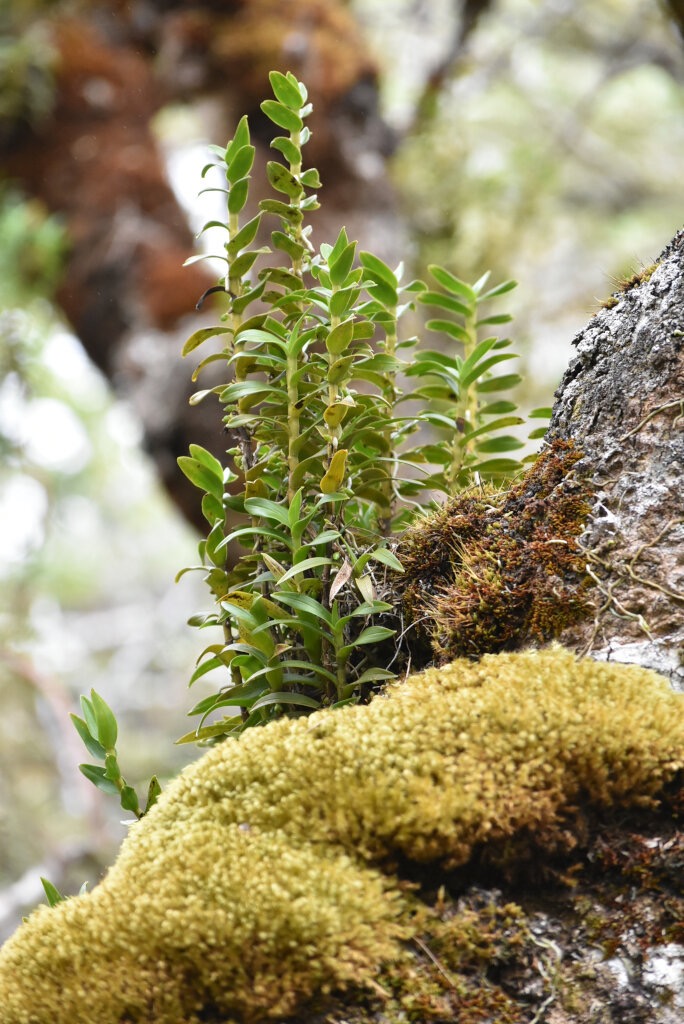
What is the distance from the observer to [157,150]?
417 centimetres

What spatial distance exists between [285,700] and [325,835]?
0.83 feet

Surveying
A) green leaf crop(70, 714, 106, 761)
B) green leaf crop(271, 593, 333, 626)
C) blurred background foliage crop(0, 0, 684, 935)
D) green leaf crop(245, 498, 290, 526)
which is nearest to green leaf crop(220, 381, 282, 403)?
green leaf crop(245, 498, 290, 526)

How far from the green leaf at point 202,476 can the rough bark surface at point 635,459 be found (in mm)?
482

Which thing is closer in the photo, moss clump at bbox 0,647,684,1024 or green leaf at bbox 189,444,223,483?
moss clump at bbox 0,647,684,1024

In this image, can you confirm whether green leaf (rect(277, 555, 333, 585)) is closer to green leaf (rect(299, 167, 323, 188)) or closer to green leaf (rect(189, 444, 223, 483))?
green leaf (rect(189, 444, 223, 483))

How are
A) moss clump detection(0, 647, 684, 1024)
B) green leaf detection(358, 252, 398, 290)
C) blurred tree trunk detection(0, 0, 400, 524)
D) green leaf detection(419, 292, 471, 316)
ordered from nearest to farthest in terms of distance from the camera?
1. moss clump detection(0, 647, 684, 1024)
2. green leaf detection(358, 252, 398, 290)
3. green leaf detection(419, 292, 471, 316)
4. blurred tree trunk detection(0, 0, 400, 524)

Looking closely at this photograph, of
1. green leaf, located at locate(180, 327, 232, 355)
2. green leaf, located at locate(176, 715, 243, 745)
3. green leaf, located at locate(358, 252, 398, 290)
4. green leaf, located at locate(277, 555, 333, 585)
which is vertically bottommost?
green leaf, located at locate(176, 715, 243, 745)

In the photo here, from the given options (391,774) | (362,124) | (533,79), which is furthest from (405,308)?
(533,79)

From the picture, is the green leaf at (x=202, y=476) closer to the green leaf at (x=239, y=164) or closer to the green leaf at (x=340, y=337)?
the green leaf at (x=340, y=337)

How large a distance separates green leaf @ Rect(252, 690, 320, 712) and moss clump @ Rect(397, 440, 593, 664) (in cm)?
17

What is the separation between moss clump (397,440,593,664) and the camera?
3.55ft

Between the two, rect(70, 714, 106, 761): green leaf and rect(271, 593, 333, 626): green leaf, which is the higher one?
rect(271, 593, 333, 626): green leaf

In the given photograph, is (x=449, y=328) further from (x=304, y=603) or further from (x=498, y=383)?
(x=304, y=603)

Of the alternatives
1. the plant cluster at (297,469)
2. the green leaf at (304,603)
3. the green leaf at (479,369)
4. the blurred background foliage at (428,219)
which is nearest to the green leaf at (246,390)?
the plant cluster at (297,469)
